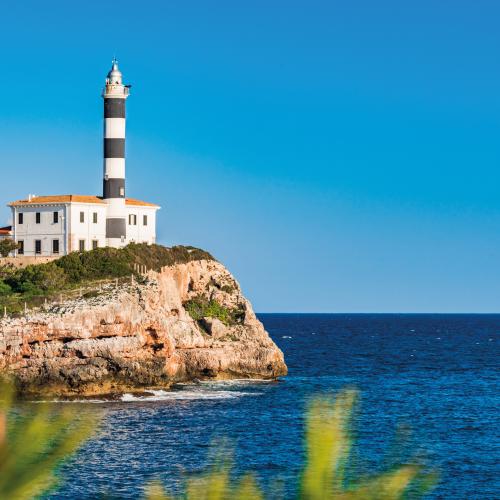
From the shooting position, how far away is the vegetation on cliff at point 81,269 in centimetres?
5378

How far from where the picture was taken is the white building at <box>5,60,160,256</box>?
6022 centimetres

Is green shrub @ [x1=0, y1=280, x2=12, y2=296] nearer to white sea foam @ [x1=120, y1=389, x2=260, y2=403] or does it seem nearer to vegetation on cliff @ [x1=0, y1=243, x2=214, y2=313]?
vegetation on cliff @ [x1=0, y1=243, x2=214, y2=313]

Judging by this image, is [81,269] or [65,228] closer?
[81,269]

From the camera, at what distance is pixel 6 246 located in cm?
6259

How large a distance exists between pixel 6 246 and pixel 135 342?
63.3 feet

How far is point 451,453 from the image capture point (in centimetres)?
3403

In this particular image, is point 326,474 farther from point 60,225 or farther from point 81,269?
point 60,225

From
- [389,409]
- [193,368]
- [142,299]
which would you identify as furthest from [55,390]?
[389,409]

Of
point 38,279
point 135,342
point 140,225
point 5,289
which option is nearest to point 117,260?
point 38,279

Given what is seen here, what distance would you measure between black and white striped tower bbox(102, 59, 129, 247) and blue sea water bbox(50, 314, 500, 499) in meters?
14.0

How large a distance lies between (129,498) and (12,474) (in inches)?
896

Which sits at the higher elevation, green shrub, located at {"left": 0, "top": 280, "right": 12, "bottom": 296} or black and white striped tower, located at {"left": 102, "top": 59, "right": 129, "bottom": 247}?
black and white striped tower, located at {"left": 102, "top": 59, "right": 129, "bottom": 247}

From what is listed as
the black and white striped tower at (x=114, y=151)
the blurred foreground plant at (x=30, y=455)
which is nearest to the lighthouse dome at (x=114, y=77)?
the black and white striped tower at (x=114, y=151)

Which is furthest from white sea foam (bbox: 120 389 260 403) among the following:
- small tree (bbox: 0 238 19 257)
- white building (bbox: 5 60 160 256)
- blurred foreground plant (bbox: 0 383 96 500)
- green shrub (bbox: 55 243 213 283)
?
blurred foreground plant (bbox: 0 383 96 500)
